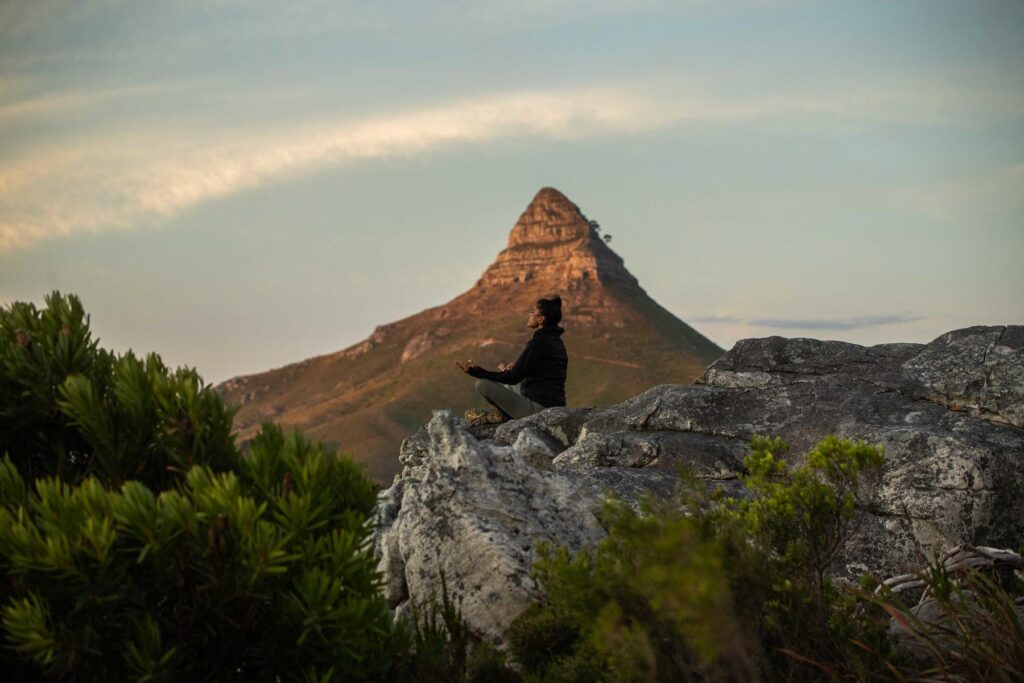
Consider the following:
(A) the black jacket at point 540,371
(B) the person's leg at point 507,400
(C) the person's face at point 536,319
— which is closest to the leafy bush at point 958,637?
(B) the person's leg at point 507,400

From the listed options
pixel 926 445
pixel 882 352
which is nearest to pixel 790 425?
pixel 926 445

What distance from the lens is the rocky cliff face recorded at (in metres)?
8.12

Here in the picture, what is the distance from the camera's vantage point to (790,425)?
1180 cm

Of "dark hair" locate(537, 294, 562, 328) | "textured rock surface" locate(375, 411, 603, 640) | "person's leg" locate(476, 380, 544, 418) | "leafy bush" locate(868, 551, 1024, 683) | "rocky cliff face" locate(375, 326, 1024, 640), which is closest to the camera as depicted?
"leafy bush" locate(868, 551, 1024, 683)

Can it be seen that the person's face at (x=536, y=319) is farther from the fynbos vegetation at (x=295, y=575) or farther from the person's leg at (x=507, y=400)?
the fynbos vegetation at (x=295, y=575)

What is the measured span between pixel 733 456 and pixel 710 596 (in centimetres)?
674

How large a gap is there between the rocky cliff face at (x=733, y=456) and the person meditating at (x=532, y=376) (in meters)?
1.57

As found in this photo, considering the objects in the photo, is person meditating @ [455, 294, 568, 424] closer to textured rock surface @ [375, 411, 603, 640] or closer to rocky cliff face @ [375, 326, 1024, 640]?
rocky cliff face @ [375, 326, 1024, 640]

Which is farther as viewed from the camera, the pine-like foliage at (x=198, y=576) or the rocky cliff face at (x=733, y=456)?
the rocky cliff face at (x=733, y=456)

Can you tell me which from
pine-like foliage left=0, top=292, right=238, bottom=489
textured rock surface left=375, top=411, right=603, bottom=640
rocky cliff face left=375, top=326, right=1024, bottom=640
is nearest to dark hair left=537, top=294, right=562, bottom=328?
Result: rocky cliff face left=375, top=326, right=1024, bottom=640

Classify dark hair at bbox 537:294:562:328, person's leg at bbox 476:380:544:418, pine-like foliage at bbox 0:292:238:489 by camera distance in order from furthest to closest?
dark hair at bbox 537:294:562:328, person's leg at bbox 476:380:544:418, pine-like foliage at bbox 0:292:238:489

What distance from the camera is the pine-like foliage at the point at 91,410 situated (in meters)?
6.18

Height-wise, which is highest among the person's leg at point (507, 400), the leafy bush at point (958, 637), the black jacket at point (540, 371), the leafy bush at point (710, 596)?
the black jacket at point (540, 371)

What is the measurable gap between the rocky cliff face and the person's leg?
153cm
